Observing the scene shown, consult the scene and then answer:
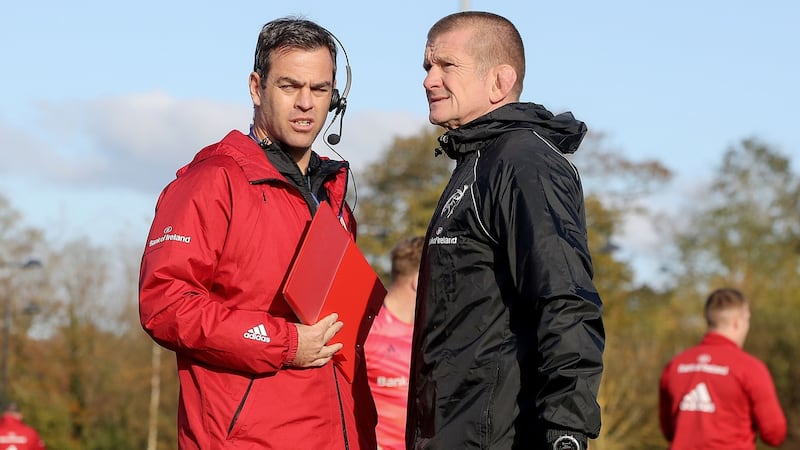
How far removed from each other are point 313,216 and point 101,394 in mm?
42284

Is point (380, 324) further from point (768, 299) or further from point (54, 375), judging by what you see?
point (54, 375)

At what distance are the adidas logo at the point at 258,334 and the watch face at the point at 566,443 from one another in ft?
4.31

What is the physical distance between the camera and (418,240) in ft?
27.5

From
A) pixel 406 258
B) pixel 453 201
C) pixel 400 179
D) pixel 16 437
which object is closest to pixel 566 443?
pixel 453 201

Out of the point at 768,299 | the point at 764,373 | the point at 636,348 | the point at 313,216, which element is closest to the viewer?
the point at 313,216

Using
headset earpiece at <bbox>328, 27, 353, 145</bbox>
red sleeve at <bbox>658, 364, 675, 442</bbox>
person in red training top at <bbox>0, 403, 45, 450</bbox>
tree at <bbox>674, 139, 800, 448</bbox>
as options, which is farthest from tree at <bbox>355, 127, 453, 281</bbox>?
headset earpiece at <bbox>328, 27, 353, 145</bbox>

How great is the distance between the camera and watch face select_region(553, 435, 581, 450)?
12.9 feet

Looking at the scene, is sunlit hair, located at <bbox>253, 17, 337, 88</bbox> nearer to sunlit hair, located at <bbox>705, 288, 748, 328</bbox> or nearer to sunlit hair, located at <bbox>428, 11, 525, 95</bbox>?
sunlit hair, located at <bbox>428, 11, 525, 95</bbox>

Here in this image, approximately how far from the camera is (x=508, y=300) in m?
4.37

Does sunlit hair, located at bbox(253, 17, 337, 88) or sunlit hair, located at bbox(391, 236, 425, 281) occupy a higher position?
sunlit hair, located at bbox(253, 17, 337, 88)

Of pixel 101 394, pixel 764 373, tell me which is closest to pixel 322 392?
pixel 764 373

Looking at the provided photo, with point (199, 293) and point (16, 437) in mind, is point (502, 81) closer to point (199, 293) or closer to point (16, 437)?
point (199, 293)

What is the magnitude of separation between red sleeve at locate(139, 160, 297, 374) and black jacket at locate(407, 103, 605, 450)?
60 centimetres

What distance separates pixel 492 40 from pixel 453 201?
0.72 m
